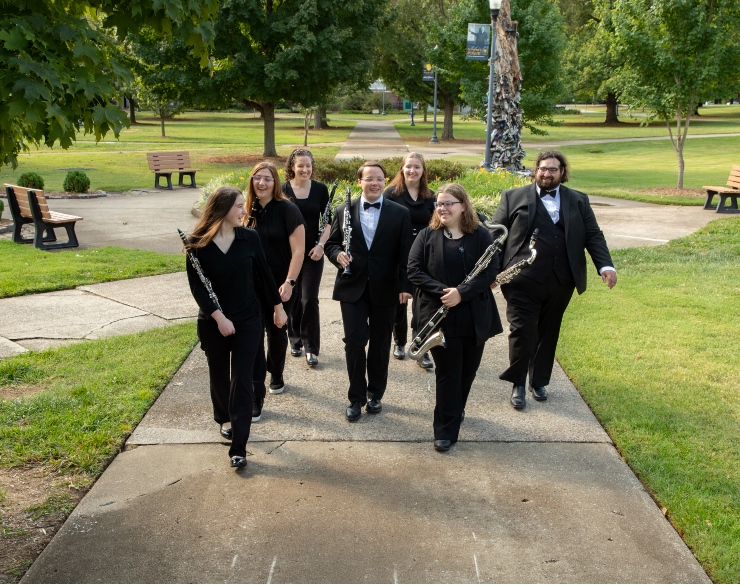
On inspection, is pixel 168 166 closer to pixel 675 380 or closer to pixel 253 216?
pixel 253 216

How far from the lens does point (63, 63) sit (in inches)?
147

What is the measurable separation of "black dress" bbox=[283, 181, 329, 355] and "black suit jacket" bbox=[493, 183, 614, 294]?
1815mm

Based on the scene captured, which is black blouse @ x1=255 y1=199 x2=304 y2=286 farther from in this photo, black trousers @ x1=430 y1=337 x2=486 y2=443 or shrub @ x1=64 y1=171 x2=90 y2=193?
shrub @ x1=64 y1=171 x2=90 y2=193

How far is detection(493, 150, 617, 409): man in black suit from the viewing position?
6.07 meters

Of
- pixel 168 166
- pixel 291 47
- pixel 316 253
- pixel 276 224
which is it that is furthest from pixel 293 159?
pixel 291 47

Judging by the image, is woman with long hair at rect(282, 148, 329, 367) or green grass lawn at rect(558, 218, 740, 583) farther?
woman with long hair at rect(282, 148, 329, 367)

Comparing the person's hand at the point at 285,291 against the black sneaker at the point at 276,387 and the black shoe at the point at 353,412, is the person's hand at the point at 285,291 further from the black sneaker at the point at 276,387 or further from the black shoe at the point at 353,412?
the black shoe at the point at 353,412

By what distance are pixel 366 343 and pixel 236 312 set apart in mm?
1283

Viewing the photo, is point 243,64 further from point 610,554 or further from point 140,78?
point 610,554

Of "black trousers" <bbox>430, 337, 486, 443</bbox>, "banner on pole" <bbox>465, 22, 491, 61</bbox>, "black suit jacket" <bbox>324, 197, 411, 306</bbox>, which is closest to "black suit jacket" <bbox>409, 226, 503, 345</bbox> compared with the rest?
"black trousers" <bbox>430, 337, 486, 443</bbox>

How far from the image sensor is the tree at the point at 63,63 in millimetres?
3494

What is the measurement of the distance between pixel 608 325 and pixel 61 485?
5.81 meters

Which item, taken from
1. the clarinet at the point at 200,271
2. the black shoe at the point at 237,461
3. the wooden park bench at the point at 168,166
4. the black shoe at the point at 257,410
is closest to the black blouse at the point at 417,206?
the black shoe at the point at 257,410

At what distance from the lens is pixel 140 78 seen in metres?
28.2
